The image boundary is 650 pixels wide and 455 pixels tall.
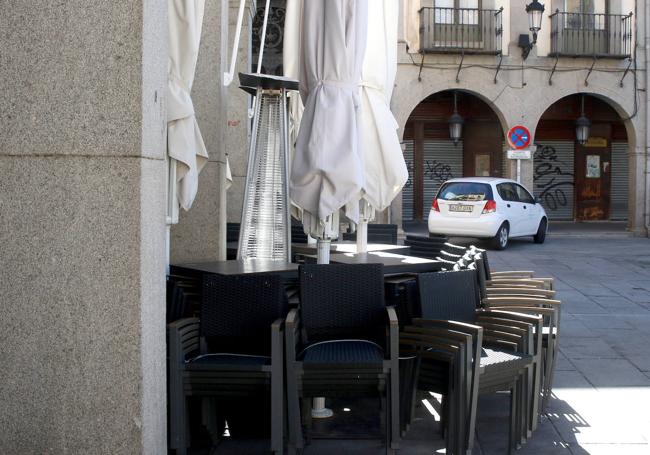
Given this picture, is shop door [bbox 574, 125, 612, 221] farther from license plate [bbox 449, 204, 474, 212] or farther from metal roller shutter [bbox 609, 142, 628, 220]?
license plate [bbox 449, 204, 474, 212]

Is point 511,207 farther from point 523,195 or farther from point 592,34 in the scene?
point 592,34

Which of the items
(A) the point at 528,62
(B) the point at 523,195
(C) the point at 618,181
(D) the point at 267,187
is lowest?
(D) the point at 267,187

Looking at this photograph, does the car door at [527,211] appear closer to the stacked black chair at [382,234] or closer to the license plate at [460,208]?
the license plate at [460,208]

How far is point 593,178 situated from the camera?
99.8ft

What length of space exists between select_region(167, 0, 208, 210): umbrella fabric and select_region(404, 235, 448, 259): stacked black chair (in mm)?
2779

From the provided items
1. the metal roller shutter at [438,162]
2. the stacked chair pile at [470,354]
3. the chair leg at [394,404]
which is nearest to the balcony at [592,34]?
the metal roller shutter at [438,162]

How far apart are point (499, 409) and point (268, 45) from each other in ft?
34.5

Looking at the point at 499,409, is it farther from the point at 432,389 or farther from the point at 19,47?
the point at 19,47

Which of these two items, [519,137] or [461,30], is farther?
[461,30]

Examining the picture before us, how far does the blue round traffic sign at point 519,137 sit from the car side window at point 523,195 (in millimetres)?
2815

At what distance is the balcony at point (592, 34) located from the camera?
82.3 feet

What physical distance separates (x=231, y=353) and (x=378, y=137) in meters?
2.36

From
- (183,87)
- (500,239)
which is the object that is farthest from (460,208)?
(183,87)

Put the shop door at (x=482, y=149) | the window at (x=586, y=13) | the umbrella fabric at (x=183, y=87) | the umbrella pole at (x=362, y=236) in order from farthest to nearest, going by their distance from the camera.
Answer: the shop door at (x=482, y=149) < the window at (x=586, y=13) < the umbrella pole at (x=362, y=236) < the umbrella fabric at (x=183, y=87)
